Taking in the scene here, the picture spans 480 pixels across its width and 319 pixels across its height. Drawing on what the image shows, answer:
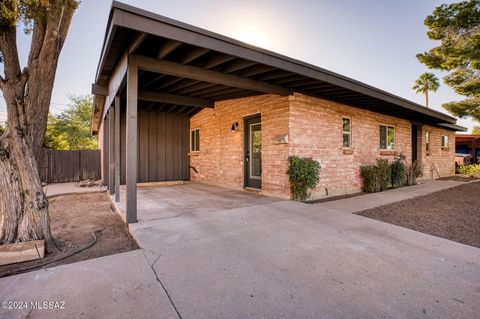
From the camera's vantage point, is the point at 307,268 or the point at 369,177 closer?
the point at 307,268

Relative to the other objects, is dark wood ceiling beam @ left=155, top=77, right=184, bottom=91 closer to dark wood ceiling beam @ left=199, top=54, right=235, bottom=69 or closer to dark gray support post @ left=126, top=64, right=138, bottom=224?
dark wood ceiling beam @ left=199, top=54, right=235, bottom=69

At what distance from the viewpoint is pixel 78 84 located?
24.2m

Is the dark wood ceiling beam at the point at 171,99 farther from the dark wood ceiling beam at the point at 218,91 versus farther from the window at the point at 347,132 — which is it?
the window at the point at 347,132

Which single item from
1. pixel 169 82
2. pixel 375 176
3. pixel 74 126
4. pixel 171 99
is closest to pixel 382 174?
pixel 375 176

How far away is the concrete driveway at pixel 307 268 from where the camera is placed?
1659 millimetres

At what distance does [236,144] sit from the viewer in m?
7.25

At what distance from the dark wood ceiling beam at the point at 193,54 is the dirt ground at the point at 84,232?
9.59ft

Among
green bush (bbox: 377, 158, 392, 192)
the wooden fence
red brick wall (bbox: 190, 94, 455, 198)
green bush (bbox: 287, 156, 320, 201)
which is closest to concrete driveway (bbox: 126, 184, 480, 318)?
green bush (bbox: 287, 156, 320, 201)

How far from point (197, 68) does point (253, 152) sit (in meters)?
3.20

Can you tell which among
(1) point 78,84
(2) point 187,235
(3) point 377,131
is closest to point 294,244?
(2) point 187,235

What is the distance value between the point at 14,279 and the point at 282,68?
14.5ft

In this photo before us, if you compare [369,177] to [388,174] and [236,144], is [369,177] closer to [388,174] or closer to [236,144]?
[388,174]

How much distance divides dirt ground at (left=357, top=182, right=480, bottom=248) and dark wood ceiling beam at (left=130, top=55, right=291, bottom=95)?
10.8ft

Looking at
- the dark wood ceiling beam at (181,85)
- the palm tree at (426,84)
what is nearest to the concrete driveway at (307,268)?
the dark wood ceiling beam at (181,85)
